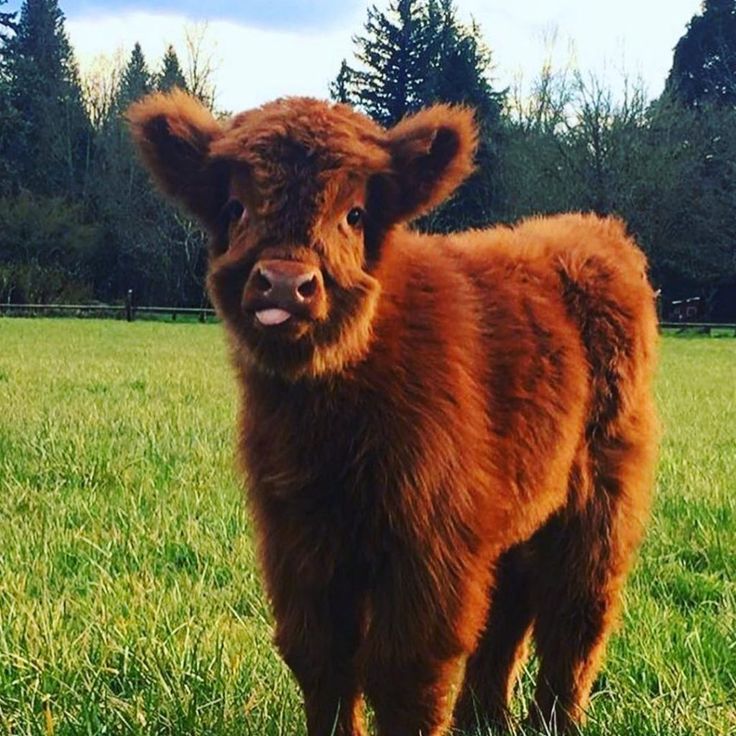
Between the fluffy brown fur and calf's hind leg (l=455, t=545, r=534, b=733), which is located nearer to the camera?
the fluffy brown fur

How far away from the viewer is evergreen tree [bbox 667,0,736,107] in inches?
1836

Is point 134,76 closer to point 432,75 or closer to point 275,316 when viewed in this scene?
point 432,75

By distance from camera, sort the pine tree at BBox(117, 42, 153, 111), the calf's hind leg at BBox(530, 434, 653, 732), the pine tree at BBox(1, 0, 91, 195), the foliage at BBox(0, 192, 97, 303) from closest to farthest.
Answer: the calf's hind leg at BBox(530, 434, 653, 732), the foliage at BBox(0, 192, 97, 303), the pine tree at BBox(1, 0, 91, 195), the pine tree at BBox(117, 42, 153, 111)

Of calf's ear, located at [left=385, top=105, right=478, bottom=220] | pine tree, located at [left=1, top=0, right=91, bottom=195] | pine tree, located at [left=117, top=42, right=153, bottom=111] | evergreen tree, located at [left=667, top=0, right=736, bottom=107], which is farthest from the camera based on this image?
pine tree, located at [left=117, top=42, right=153, bottom=111]

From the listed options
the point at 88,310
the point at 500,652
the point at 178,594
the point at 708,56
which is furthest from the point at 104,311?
the point at 500,652

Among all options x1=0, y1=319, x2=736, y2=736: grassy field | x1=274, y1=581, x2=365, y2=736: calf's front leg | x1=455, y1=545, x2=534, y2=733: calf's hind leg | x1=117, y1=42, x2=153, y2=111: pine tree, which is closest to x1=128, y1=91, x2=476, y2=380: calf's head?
x1=274, y1=581, x2=365, y2=736: calf's front leg

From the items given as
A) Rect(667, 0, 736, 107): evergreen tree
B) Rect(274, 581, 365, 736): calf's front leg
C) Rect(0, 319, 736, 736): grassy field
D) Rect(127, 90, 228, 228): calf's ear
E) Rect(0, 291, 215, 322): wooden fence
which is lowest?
Rect(0, 291, 215, 322): wooden fence

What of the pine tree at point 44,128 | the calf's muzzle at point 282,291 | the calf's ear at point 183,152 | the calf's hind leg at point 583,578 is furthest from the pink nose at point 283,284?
the pine tree at point 44,128

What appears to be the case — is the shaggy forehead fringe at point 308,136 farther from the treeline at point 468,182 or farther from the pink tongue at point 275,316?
the treeline at point 468,182

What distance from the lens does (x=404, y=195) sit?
2.92m

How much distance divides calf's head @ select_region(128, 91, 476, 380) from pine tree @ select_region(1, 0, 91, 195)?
4289 cm

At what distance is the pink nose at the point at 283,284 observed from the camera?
2305mm

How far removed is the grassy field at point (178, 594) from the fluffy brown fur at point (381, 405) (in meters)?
0.34

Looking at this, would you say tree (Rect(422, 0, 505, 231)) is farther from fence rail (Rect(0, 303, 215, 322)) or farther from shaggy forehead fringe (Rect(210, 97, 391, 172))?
shaggy forehead fringe (Rect(210, 97, 391, 172))
